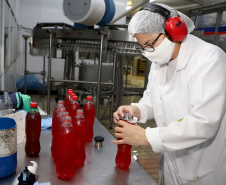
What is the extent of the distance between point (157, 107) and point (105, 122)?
3169 millimetres

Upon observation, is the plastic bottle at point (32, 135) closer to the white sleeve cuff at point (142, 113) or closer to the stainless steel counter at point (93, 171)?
the stainless steel counter at point (93, 171)

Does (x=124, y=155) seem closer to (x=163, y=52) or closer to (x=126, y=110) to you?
(x=126, y=110)

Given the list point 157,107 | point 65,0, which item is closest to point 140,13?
point 157,107

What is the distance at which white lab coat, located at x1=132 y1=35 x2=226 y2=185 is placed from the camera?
1.05m

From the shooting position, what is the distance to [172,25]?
1.13m

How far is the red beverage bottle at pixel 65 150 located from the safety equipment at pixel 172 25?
27.1 inches

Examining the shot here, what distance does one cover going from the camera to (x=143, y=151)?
10.8 ft

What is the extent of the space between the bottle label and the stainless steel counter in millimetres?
133

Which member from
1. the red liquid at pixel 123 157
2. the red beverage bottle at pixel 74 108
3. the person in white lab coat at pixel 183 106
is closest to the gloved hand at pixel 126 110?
the person in white lab coat at pixel 183 106

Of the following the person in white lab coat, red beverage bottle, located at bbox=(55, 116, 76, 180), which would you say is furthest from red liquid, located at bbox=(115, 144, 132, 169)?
red beverage bottle, located at bbox=(55, 116, 76, 180)

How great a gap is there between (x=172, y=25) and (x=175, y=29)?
0.08ft

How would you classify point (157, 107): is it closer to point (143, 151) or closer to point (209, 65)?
point (209, 65)

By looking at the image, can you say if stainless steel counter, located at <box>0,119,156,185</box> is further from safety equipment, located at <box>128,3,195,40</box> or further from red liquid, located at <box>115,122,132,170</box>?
safety equipment, located at <box>128,3,195,40</box>

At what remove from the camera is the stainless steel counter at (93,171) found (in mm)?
1011
